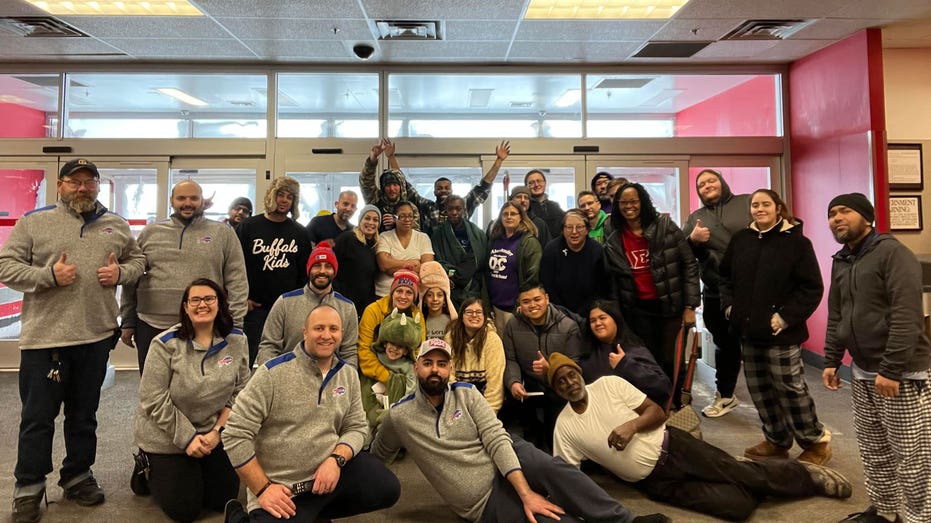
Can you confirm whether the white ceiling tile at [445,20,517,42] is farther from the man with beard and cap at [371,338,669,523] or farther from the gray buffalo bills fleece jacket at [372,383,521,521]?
the gray buffalo bills fleece jacket at [372,383,521,521]

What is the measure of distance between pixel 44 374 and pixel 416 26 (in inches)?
149

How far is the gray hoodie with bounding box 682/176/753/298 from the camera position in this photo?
361 cm

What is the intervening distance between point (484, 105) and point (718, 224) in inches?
120

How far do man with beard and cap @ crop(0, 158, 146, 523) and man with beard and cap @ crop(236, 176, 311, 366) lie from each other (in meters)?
0.78

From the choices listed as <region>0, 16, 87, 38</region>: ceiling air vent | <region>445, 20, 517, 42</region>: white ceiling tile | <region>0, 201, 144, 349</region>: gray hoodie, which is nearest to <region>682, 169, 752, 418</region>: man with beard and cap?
<region>445, 20, 517, 42</region>: white ceiling tile

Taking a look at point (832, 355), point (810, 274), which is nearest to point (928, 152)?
point (810, 274)

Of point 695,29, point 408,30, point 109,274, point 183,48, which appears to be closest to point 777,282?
point 695,29

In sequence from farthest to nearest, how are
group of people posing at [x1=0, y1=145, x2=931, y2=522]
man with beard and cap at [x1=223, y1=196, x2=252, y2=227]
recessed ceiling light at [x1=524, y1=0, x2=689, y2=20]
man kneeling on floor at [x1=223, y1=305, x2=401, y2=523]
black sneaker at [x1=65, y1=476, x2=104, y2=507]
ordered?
1. man with beard and cap at [x1=223, y1=196, x2=252, y2=227]
2. recessed ceiling light at [x1=524, y1=0, x2=689, y2=20]
3. black sneaker at [x1=65, y1=476, x2=104, y2=507]
4. group of people posing at [x1=0, y1=145, x2=931, y2=522]
5. man kneeling on floor at [x1=223, y1=305, x2=401, y2=523]

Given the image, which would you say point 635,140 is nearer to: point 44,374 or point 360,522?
point 360,522

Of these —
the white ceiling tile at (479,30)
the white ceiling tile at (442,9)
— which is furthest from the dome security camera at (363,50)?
the white ceiling tile at (479,30)

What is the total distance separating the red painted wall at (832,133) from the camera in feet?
15.4

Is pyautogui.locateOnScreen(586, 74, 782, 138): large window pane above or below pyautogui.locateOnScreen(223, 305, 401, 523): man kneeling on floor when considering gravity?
above

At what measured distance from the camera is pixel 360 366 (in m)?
3.10

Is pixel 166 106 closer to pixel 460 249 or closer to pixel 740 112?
pixel 460 249
